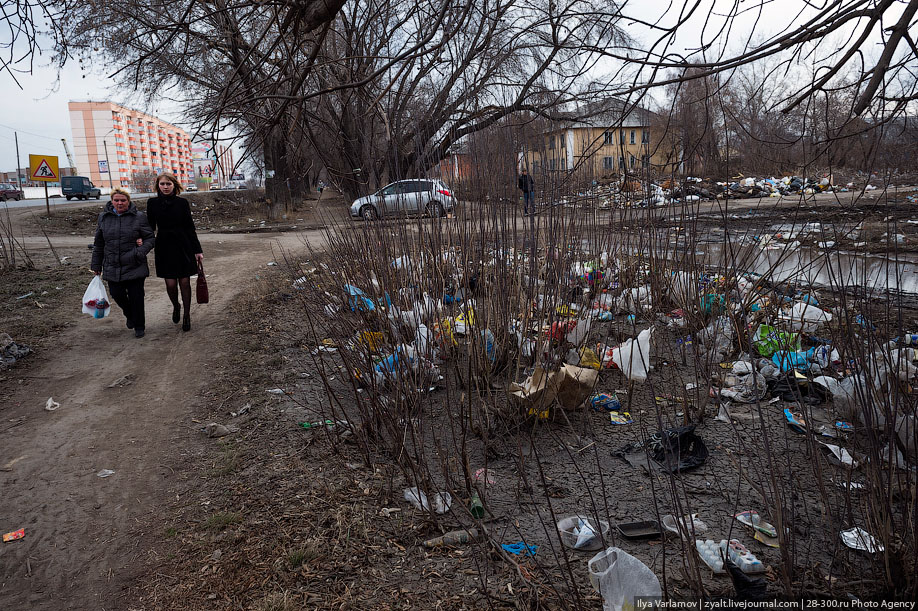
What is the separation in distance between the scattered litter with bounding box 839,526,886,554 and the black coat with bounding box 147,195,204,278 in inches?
214

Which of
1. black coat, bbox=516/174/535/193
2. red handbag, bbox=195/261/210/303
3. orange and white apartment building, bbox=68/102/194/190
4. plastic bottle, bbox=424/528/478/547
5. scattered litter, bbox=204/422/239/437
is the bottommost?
plastic bottle, bbox=424/528/478/547

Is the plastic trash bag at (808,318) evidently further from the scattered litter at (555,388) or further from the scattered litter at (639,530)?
the scattered litter at (639,530)

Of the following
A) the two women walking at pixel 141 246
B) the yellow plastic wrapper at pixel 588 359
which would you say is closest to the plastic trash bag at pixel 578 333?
the yellow plastic wrapper at pixel 588 359

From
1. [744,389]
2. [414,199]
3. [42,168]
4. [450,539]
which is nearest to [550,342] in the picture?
[450,539]

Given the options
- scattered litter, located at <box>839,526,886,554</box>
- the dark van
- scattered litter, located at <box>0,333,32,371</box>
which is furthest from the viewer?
the dark van

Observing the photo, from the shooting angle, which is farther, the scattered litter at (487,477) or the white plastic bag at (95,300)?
the white plastic bag at (95,300)

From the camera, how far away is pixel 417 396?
2.84m

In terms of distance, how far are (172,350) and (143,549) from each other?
10.3ft

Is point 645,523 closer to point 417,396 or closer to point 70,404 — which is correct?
point 417,396

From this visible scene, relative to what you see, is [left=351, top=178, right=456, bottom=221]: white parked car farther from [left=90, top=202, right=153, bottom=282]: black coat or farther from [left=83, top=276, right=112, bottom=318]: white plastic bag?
[left=83, top=276, right=112, bottom=318]: white plastic bag

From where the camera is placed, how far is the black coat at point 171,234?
558cm

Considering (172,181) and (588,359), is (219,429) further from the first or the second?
(172,181)

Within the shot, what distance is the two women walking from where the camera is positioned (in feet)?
17.7

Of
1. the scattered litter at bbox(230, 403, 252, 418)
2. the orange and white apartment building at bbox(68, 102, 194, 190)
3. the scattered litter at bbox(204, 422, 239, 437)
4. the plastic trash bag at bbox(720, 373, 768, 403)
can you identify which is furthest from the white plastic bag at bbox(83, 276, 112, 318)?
the orange and white apartment building at bbox(68, 102, 194, 190)
